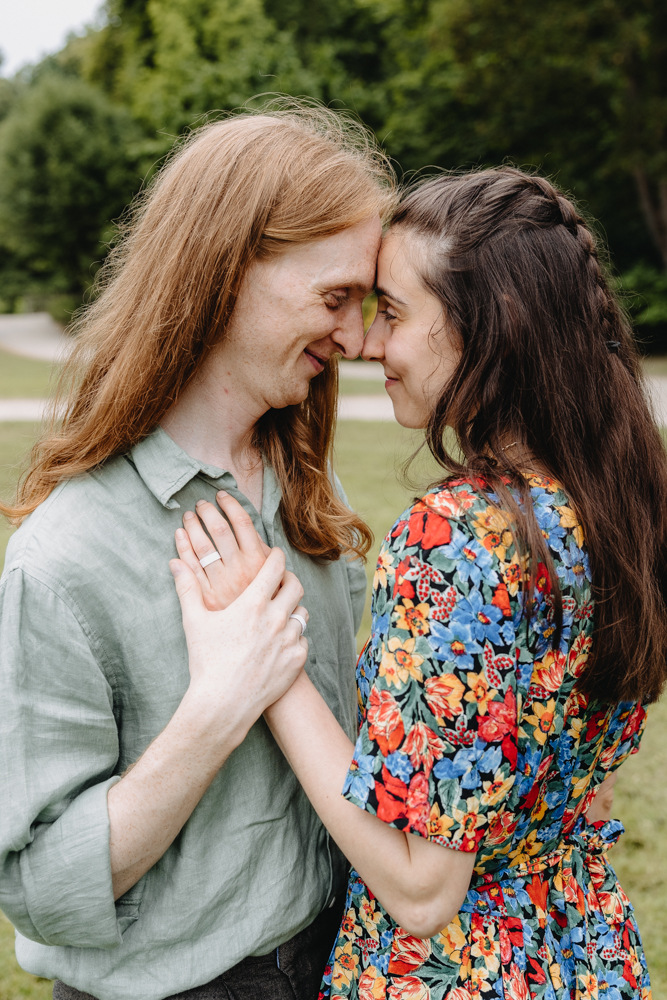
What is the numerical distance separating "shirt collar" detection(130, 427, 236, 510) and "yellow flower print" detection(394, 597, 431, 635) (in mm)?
543

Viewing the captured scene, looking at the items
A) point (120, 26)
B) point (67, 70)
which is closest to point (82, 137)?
point (120, 26)

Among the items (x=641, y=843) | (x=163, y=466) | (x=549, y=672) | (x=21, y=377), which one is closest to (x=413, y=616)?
(x=549, y=672)

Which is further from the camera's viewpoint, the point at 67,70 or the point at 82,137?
the point at 67,70

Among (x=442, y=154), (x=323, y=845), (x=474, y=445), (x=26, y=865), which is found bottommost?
(x=442, y=154)

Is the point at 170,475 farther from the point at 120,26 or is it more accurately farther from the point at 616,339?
the point at 120,26

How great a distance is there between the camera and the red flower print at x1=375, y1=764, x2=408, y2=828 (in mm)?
1345

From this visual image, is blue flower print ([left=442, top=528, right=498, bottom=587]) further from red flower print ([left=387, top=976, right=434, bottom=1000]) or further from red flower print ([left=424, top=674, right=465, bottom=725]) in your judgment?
red flower print ([left=387, top=976, right=434, bottom=1000])

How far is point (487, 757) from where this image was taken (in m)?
1.35

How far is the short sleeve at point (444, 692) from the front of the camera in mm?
1325

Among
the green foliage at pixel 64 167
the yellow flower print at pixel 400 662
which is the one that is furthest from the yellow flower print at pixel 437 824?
the green foliage at pixel 64 167

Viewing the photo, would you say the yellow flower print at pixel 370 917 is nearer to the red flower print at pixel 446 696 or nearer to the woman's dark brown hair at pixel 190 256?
the red flower print at pixel 446 696

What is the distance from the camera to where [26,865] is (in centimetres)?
141

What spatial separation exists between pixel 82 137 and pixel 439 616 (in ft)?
108

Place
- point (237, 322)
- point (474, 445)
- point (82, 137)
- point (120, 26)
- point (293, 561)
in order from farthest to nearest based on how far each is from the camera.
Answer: point (120, 26), point (82, 137), point (293, 561), point (237, 322), point (474, 445)
